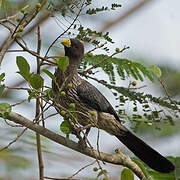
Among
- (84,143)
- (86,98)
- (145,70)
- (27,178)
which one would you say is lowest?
(27,178)

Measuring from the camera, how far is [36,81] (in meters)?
1.55

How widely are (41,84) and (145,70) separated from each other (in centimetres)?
85

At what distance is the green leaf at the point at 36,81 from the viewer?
1.54 metres

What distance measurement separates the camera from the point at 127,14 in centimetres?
Answer: 436

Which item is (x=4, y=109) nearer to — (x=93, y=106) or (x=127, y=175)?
(x=127, y=175)

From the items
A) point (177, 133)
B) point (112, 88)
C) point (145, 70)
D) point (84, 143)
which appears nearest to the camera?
point (84, 143)

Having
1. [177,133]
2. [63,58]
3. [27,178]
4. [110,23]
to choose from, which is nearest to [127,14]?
[110,23]

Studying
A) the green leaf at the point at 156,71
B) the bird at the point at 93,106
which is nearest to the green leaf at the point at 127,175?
the bird at the point at 93,106

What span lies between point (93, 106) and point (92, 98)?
0.05 meters

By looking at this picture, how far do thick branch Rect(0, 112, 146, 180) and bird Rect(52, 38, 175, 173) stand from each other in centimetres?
22

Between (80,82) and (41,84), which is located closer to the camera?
(41,84)

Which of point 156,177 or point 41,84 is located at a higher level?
point 41,84

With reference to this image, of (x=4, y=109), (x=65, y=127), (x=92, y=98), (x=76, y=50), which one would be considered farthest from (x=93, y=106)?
(x=4, y=109)

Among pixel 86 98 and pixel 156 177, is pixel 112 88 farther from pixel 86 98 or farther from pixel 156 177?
pixel 156 177
